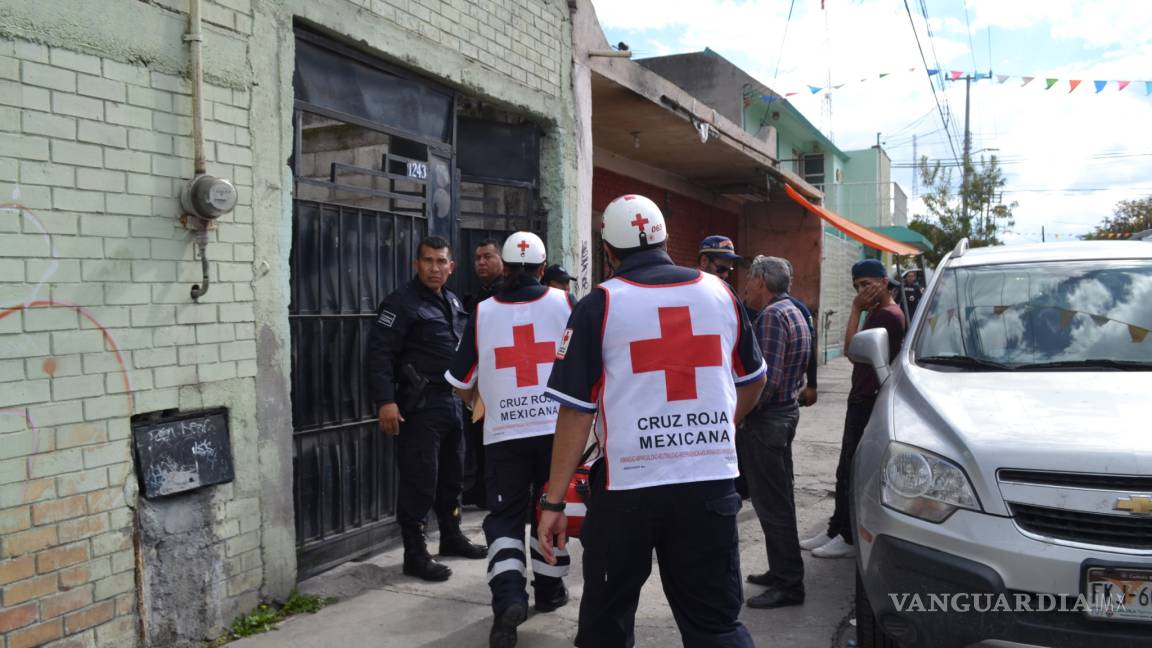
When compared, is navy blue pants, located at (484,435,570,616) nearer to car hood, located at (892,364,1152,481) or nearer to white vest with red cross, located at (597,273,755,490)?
white vest with red cross, located at (597,273,755,490)

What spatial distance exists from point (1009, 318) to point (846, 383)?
1134cm

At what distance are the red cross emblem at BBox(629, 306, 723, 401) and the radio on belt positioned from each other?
2.13m

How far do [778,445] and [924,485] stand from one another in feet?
4.57

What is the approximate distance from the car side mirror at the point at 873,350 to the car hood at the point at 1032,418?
0.38 m

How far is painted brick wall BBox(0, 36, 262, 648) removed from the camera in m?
3.20

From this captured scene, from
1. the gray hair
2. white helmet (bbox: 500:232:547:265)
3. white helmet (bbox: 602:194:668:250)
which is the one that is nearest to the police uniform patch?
white helmet (bbox: 602:194:668:250)

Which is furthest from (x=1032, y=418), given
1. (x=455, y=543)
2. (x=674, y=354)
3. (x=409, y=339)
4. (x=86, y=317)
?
(x=86, y=317)

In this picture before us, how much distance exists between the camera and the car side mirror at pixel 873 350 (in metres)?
4.01

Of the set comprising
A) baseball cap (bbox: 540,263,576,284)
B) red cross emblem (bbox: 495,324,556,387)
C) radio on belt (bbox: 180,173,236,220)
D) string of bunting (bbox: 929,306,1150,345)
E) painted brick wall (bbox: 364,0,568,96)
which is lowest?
red cross emblem (bbox: 495,324,556,387)

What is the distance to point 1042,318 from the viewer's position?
380 centimetres

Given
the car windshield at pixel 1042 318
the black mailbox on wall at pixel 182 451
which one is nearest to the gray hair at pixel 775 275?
the car windshield at pixel 1042 318

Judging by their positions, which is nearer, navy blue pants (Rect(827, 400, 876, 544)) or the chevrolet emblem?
the chevrolet emblem

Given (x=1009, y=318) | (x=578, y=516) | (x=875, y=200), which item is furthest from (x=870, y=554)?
(x=875, y=200)

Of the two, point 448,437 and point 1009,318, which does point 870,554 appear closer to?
point 1009,318
